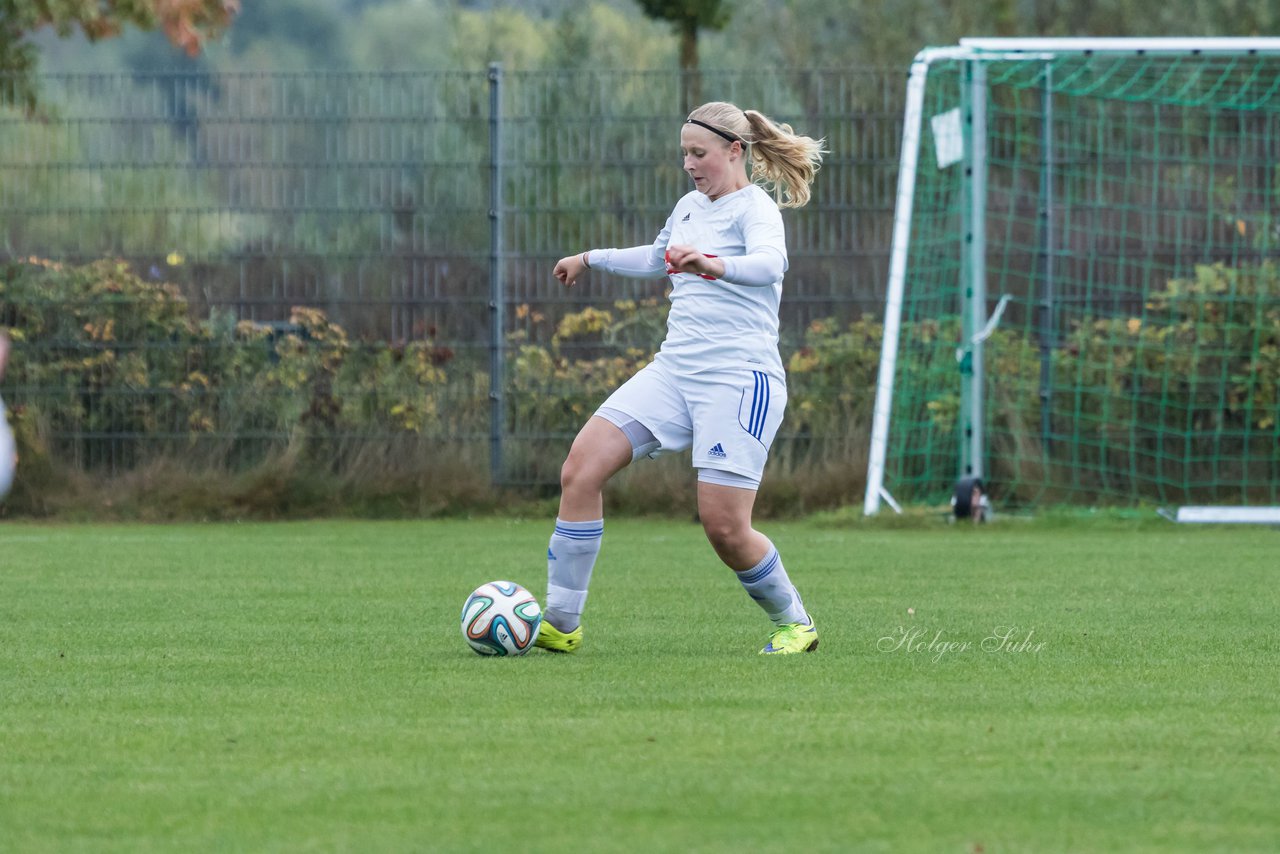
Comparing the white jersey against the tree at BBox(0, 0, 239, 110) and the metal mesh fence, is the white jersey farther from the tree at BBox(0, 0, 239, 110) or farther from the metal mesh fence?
the tree at BBox(0, 0, 239, 110)

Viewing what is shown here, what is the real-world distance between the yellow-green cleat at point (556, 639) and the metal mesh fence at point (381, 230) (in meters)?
6.67

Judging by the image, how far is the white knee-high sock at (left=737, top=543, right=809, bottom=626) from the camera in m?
6.55

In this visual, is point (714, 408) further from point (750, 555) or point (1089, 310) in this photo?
point (1089, 310)

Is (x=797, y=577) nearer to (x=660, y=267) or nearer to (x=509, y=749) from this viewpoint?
(x=660, y=267)

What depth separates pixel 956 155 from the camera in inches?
497

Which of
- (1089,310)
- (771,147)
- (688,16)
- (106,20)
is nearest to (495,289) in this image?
(1089,310)

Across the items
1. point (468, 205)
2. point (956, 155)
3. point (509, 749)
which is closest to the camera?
point (509, 749)

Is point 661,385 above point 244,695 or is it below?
above

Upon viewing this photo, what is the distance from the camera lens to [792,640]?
648cm

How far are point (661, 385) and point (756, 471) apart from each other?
42 cm

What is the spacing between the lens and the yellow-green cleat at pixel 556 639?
658 centimetres

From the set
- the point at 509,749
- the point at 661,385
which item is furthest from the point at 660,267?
the point at 509,749

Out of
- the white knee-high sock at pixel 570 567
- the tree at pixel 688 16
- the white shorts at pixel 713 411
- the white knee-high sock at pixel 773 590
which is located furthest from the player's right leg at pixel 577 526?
the tree at pixel 688 16

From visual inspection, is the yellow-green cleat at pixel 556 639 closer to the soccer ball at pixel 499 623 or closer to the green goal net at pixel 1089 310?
the soccer ball at pixel 499 623
